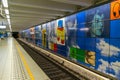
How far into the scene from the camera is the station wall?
408 centimetres

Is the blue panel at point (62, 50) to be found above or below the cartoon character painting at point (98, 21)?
below

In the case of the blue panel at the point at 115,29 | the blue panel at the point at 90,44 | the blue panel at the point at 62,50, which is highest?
the blue panel at the point at 115,29

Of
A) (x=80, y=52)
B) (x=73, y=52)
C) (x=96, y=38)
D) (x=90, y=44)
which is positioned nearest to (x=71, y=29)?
(x=73, y=52)

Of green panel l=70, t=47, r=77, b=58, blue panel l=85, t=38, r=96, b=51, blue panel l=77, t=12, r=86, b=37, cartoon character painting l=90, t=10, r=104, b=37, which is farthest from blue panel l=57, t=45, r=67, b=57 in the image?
cartoon character painting l=90, t=10, r=104, b=37

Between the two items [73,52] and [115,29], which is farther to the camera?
[73,52]

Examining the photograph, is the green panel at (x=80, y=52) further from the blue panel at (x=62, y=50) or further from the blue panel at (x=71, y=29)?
the blue panel at (x=62, y=50)

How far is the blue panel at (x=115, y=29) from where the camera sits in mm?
3963

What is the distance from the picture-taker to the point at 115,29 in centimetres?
408

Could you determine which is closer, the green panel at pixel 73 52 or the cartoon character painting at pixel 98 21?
the cartoon character painting at pixel 98 21

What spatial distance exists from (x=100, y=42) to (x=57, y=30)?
4.79 meters

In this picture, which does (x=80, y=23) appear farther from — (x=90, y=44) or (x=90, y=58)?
(x=90, y=58)

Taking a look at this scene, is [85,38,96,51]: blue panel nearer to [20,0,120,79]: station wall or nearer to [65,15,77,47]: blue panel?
[20,0,120,79]: station wall

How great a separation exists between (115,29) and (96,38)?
105 cm

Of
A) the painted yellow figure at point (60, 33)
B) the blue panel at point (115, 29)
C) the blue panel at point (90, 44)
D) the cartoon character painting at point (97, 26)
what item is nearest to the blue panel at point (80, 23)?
the blue panel at point (90, 44)
